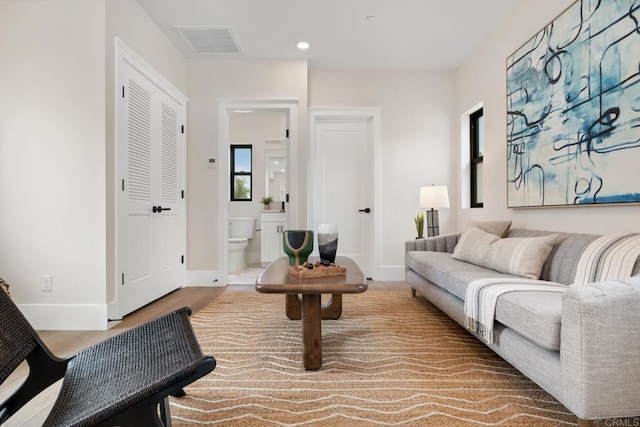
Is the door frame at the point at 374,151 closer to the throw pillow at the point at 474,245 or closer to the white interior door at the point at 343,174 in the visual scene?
the white interior door at the point at 343,174

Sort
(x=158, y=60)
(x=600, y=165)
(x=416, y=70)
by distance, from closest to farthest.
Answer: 1. (x=600, y=165)
2. (x=158, y=60)
3. (x=416, y=70)

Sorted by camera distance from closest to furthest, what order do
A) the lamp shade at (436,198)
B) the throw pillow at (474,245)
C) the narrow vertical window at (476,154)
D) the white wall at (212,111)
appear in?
the throw pillow at (474,245), the lamp shade at (436,198), the narrow vertical window at (476,154), the white wall at (212,111)

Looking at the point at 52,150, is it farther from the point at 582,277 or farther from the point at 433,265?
the point at 582,277

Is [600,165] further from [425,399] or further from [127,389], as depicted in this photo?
[127,389]

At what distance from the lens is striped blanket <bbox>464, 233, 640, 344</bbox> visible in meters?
1.65

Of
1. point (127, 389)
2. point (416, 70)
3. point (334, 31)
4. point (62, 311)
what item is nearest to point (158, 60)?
A: point (334, 31)

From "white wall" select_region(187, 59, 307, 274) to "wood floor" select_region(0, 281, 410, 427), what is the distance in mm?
554

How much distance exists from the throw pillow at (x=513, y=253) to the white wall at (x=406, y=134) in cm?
175

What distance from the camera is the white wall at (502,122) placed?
85.0 inches

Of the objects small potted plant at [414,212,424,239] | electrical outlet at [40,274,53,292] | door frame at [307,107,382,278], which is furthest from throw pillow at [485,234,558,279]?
electrical outlet at [40,274,53,292]

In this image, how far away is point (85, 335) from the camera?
2.41 meters

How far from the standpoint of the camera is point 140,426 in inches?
35.1

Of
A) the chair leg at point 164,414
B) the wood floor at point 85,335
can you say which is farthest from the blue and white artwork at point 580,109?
the chair leg at point 164,414

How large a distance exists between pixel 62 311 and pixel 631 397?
10.6ft
